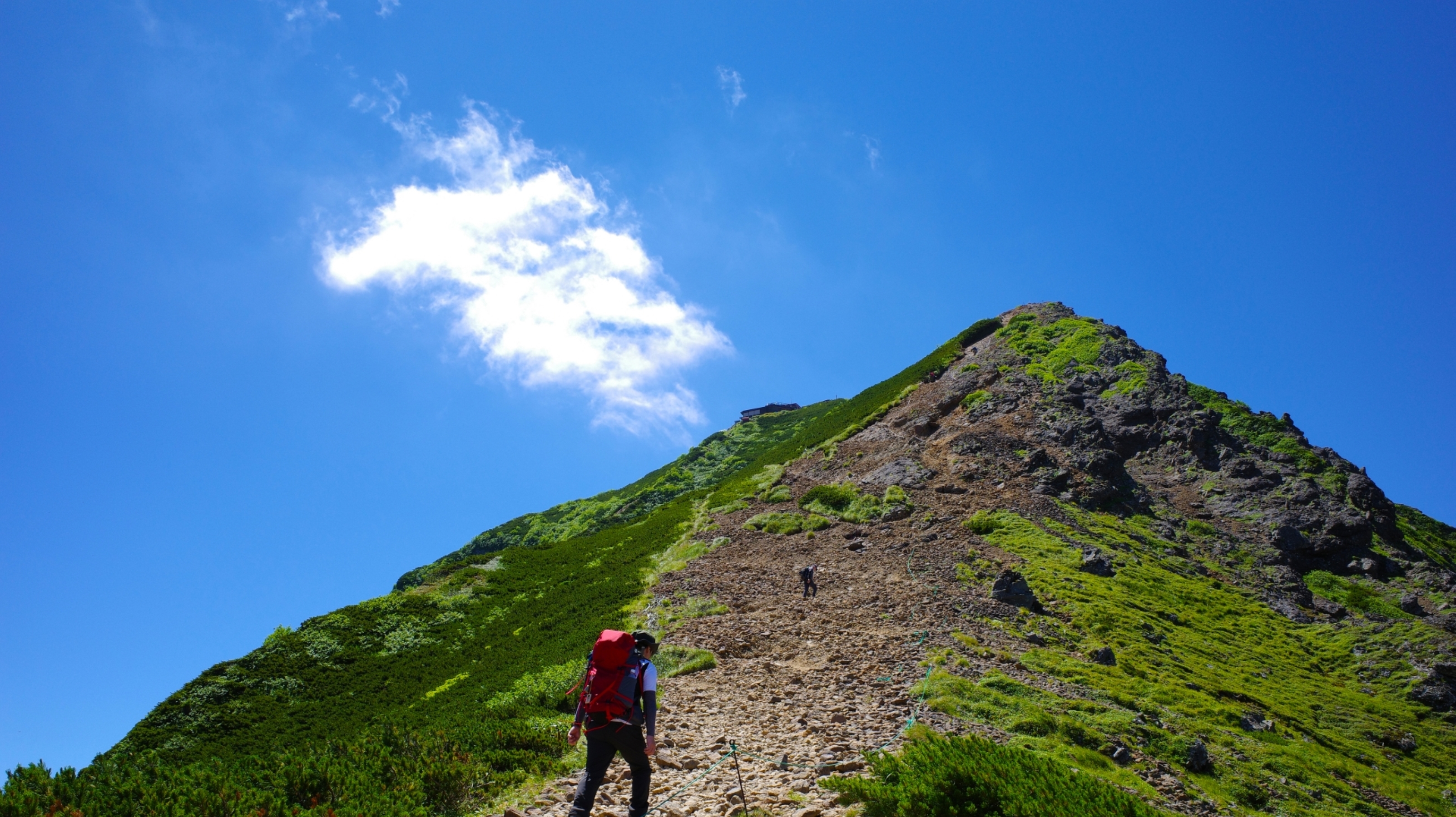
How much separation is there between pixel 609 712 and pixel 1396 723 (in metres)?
22.6

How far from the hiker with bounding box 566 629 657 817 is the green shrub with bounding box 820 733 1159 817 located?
272 centimetres

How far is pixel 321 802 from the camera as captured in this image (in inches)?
328

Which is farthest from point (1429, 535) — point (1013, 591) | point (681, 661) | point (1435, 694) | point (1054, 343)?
point (681, 661)

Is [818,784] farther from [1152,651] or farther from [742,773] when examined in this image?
[1152,651]

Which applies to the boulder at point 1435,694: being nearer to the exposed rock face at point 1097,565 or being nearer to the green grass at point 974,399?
the exposed rock face at point 1097,565

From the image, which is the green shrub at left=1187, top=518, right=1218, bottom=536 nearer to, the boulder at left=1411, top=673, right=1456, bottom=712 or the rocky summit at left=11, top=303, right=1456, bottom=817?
the rocky summit at left=11, top=303, right=1456, bottom=817

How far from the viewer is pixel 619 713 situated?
7.66m

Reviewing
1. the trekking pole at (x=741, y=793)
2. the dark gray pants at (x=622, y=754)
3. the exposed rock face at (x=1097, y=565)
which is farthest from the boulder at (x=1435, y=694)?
the dark gray pants at (x=622, y=754)

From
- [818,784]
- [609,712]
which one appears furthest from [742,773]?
[609,712]

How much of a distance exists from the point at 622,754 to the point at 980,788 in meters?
3.92

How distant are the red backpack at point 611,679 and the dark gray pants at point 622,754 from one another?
0.13 m

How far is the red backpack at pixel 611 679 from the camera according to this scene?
7.68m

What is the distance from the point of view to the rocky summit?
9.93 meters

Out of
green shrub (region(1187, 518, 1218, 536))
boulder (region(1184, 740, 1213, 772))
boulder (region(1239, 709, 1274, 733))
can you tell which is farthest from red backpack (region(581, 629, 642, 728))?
green shrub (region(1187, 518, 1218, 536))
